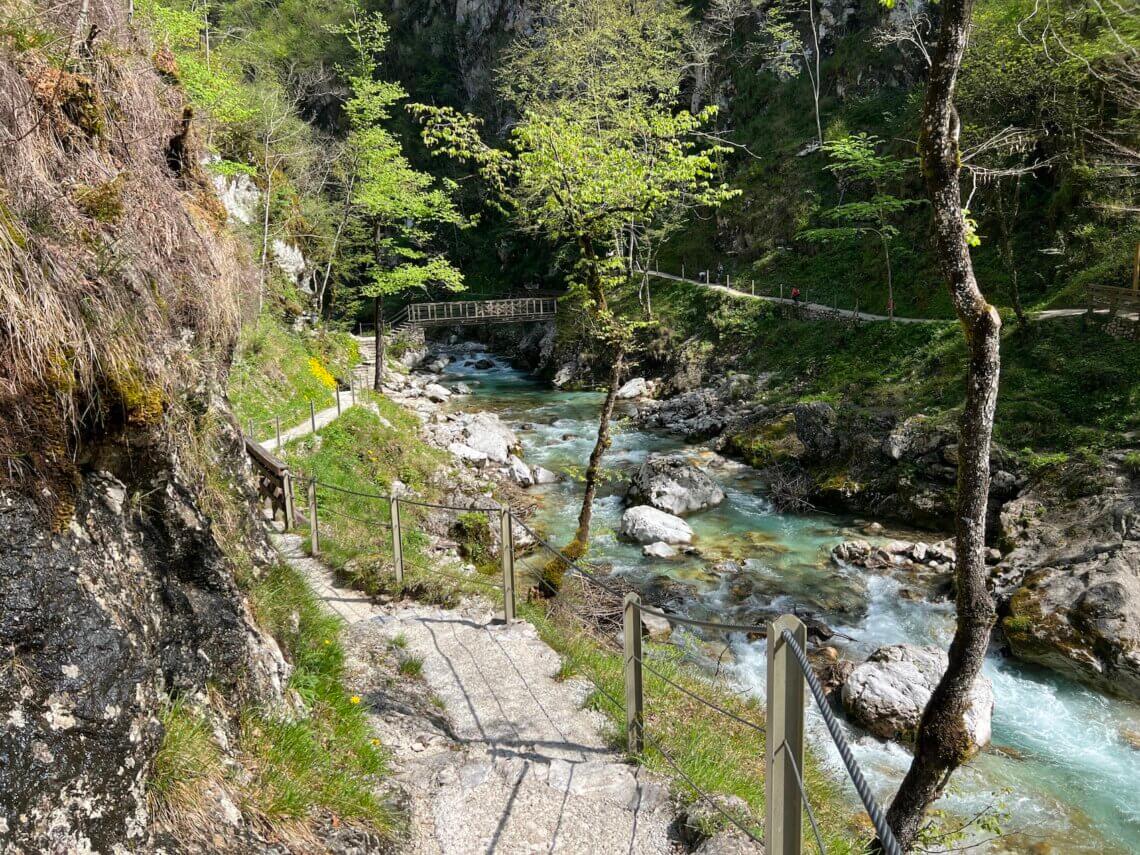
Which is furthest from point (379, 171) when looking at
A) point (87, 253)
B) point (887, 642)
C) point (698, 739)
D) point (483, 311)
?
point (698, 739)

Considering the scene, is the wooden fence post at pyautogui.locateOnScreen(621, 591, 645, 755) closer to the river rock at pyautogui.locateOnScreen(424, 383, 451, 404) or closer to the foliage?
the foliage

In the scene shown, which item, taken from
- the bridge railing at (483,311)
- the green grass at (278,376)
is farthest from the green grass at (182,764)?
the bridge railing at (483,311)

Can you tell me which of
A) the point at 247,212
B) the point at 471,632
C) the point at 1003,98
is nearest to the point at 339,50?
the point at 247,212

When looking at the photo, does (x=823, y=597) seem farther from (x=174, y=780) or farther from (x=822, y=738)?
(x=174, y=780)

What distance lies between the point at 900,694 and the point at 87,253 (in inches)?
381

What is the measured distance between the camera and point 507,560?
6715 millimetres

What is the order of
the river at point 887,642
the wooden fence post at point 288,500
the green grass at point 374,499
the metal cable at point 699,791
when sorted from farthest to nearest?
the wooden fence post at point 288,500
the green grass at point 374,499
the river at point 887,642
the metal cable at point 699,791

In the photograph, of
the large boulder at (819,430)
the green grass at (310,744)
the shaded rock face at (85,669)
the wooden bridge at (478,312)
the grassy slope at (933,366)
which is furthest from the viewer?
the wooden bridge at (478,312)

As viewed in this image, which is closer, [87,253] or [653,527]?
[87,253]

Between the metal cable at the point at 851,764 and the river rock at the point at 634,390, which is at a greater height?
the metal cable at the point at 851,764

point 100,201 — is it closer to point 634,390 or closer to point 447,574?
point 447,574

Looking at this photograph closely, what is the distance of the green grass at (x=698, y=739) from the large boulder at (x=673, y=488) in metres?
8.86

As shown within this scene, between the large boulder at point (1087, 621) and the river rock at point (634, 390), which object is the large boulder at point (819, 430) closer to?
the large boulder at point (1087, 621)

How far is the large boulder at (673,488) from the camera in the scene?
16.4m
